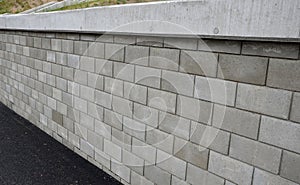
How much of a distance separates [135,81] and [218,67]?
3.04 ft

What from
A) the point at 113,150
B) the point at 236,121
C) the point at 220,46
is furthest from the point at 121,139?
the point at 220,46

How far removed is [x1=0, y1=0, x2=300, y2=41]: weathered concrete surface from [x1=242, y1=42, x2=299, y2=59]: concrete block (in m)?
0.07

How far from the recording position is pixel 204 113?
1.95 meters

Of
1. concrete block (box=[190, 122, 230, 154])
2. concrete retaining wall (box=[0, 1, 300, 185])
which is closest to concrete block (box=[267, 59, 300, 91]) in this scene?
concrete retaining wall (box=[0, 1, 300, 185])

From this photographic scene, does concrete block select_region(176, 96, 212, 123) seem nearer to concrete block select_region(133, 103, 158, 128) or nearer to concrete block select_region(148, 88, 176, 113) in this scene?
concrete block select_region(148, 88, 176, 113)

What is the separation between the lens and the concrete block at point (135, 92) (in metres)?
2.45

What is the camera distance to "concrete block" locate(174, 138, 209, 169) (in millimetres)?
1993

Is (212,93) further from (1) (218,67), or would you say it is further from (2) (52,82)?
(2) (52,82)

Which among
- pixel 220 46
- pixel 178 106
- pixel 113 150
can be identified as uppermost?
pixel 220 46

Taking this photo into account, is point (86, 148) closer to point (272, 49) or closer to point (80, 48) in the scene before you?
point (80, 48)

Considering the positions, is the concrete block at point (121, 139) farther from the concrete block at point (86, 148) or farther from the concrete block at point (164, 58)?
the concrete block at point (164, 58)

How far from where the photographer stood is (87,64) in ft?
10.2

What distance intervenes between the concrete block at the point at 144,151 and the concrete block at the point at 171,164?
0.23ft

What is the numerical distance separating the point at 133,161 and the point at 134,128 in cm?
A: 34
